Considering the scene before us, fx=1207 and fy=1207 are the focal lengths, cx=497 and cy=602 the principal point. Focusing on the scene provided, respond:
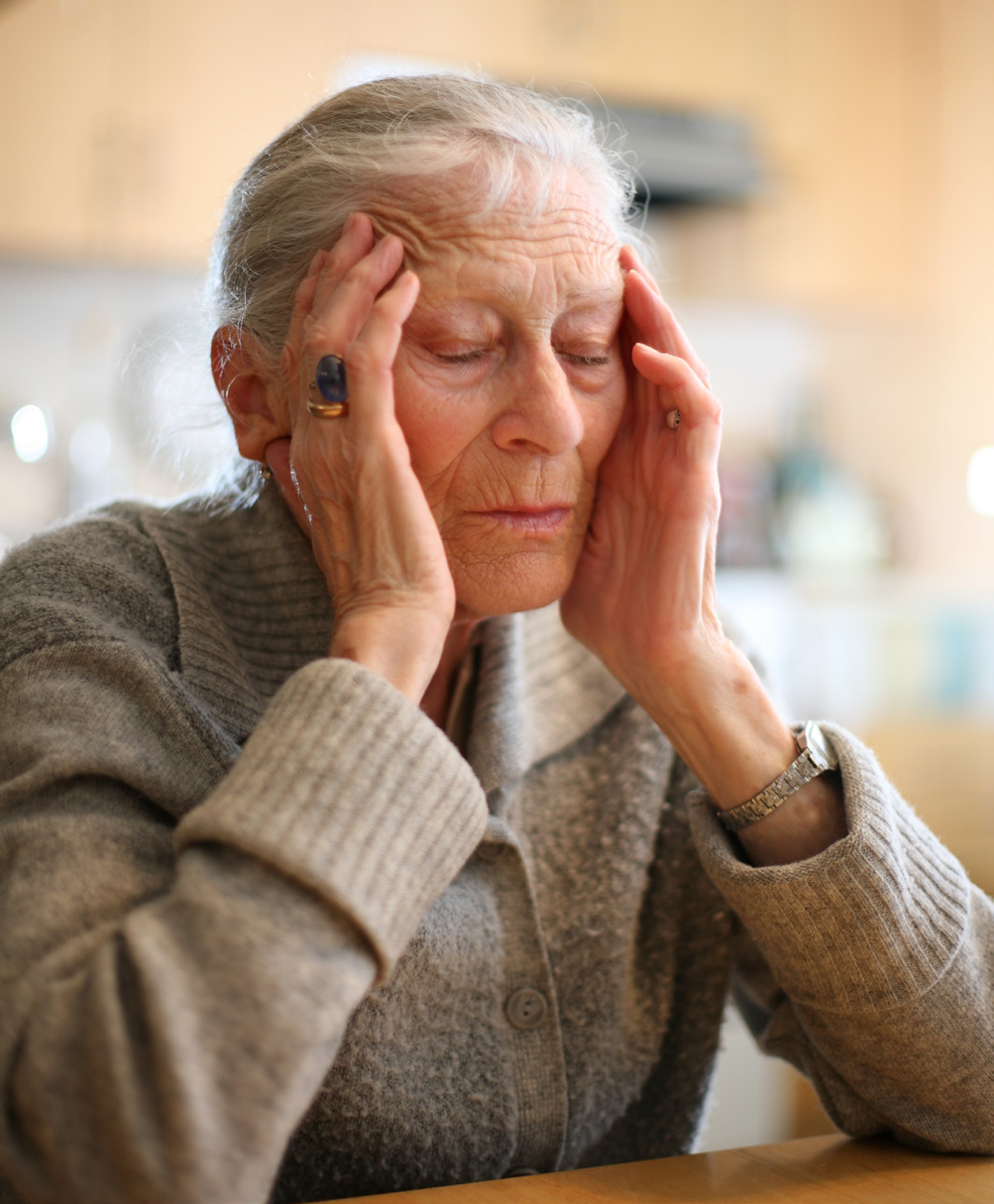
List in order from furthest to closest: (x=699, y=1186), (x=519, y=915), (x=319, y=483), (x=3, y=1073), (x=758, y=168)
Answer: (x=758, y=168) → (x=519, y=915) → (x=319, y=483) → (x=699, y=1186) → (x=3, y=1073)

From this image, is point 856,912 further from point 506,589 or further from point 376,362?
point 376,362

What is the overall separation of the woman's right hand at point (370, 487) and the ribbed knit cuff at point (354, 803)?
2.4 inches

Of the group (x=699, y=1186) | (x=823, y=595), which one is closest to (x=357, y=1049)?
(x=699, y=1186)

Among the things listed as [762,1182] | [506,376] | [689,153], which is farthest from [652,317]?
[689,153]

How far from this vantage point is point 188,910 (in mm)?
727

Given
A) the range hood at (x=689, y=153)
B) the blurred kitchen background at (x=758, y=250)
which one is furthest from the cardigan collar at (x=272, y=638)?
the range hood at (x=689, y=153)

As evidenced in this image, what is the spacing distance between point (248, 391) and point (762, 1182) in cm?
78

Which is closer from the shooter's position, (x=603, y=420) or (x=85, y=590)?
(x=85, y=590)

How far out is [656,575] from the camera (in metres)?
1.09

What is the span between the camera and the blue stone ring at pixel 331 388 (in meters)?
0.95

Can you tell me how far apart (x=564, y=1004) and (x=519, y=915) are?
0.11 m

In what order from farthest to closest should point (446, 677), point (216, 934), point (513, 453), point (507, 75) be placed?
point (507, 75) → point (446, 677) → point (513, 453) → point (216, 934)

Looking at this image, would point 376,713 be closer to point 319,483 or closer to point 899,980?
point 319,483

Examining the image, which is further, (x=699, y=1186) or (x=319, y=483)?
(x=319, y=483)
